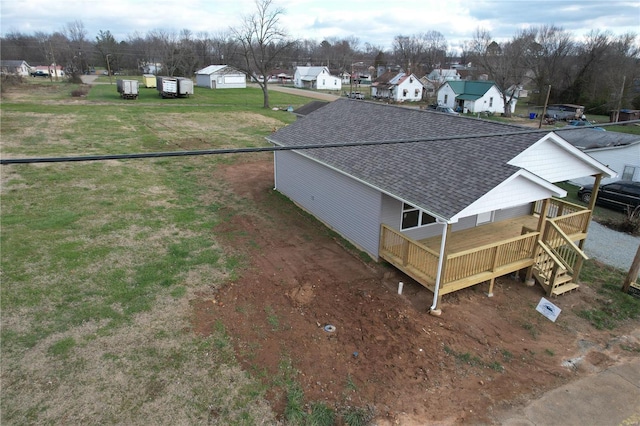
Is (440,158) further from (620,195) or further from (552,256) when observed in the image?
(620,195)

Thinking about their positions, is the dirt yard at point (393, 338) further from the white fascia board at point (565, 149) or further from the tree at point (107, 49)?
the tree at point (107, 49)

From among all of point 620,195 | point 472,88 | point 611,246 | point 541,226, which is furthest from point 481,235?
point 472,88

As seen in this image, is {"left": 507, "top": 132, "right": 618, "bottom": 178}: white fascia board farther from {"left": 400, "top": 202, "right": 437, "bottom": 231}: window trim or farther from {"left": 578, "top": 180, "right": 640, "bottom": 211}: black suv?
{"left": 578, "top": 180, "right": 640, "bottom": 211}: black suv

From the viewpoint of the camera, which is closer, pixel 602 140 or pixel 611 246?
pixel 611 246

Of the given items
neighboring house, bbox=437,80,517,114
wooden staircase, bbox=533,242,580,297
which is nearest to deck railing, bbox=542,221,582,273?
wooden staircase, bbox=533,242,580,297

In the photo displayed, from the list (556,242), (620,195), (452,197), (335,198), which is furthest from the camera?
(620,195)

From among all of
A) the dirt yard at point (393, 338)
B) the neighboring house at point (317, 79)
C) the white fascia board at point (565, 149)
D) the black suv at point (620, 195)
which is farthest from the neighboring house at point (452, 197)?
the neighboring house at point (317, 79)
